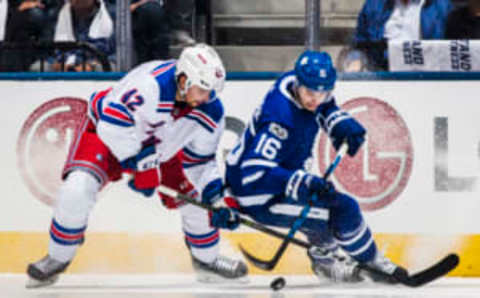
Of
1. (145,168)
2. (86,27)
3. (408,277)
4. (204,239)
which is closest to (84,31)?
(86,27)

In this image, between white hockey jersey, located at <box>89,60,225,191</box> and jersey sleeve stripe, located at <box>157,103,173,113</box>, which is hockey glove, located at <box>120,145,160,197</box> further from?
jersey sleeve stripe, located at <box>157,103,173,113</box>

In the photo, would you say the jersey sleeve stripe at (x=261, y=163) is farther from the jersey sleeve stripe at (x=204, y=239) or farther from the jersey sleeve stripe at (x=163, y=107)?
the jersey sleeve stripe at (x=204, y=239)

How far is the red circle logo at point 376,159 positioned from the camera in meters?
5.12

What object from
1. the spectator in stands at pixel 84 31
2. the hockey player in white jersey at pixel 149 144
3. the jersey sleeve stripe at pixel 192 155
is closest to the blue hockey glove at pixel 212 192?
the hockey player in white jersey at pixel 149 144

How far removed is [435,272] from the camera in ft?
15.2

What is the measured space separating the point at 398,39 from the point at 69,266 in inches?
71.6

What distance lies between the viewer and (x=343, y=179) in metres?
5.14

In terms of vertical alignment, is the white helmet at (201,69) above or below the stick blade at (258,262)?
above

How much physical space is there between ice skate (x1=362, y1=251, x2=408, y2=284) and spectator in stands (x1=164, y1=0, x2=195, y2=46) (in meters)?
1.32

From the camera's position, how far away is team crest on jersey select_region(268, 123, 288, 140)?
452cm

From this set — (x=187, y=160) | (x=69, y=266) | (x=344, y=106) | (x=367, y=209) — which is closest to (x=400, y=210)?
(x=367, y=209)

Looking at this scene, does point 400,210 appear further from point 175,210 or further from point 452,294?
point 175,210

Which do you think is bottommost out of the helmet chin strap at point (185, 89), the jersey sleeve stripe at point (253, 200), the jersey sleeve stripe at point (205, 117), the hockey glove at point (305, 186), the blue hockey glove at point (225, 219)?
the blue hockey glove at point (225, 219)

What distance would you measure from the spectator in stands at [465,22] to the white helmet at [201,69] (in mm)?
1192
